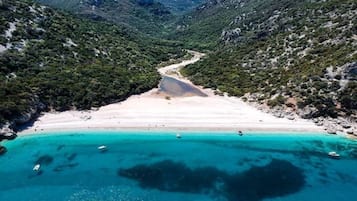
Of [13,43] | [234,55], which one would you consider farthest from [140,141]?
[234,55]

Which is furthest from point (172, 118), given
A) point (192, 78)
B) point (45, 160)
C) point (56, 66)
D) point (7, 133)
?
point (192, 78)

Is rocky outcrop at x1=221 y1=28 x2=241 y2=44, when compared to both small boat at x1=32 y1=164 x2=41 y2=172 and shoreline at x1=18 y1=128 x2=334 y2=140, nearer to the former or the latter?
shoreline at x1=18 y1=128 x2=334 y2=140

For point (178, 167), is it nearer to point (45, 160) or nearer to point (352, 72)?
point (45, 160)

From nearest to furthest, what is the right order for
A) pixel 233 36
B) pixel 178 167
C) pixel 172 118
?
pixel 178 167, pixel 172 118, pixel 233 36

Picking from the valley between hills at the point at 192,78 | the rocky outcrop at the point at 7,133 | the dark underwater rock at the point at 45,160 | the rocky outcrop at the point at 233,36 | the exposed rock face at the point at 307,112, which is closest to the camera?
the dark underwater rock at the point at 45,160

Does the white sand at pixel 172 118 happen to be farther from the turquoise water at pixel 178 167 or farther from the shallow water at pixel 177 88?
the shallow water at pixel 177 88

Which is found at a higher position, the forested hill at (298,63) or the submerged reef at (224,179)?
the forested hill at (298,63)

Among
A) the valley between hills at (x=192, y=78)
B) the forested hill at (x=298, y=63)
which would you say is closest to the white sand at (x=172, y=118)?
the valley between hills at (x=192, y=78)

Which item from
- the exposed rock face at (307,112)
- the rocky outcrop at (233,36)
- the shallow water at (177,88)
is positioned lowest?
the exposed rock face at (307,112)
